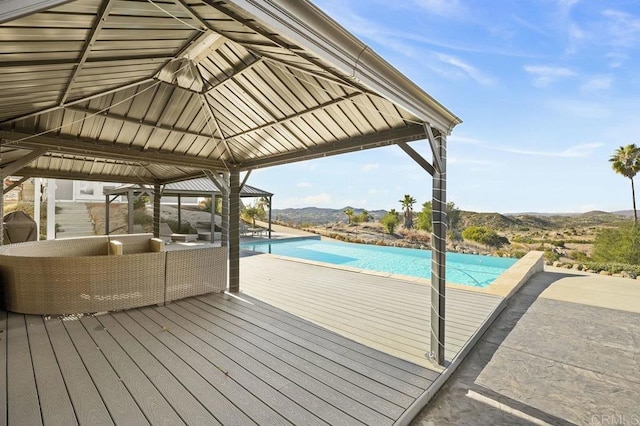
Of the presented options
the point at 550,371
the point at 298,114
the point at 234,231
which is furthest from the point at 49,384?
the point at 550,371

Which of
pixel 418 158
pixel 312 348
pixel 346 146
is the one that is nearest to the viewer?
pixel 418 158

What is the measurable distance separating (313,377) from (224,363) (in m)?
0.92

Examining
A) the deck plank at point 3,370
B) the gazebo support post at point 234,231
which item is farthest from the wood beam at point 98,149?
the deck plank at point 3,370

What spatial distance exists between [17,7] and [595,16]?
42.6 feet

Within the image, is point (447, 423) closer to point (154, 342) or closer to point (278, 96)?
point (154, 342)

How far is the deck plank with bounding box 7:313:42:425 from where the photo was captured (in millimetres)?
2043

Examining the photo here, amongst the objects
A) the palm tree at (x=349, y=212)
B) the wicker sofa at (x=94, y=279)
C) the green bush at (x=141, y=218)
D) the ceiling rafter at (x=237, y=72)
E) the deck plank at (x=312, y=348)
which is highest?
the ceiling rafter at (x=237, y=72)

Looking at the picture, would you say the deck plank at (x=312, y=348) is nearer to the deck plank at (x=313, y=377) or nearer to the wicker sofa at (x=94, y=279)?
the deck plank at (x=313, y=377)

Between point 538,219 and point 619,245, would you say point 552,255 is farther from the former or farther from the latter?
point 538,219

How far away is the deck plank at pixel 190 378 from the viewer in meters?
2.13

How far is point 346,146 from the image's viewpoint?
12.8 ft

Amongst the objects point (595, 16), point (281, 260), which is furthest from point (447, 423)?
point (595, 16)

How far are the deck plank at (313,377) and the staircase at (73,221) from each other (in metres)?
14.6

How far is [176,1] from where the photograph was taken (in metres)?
1.81
